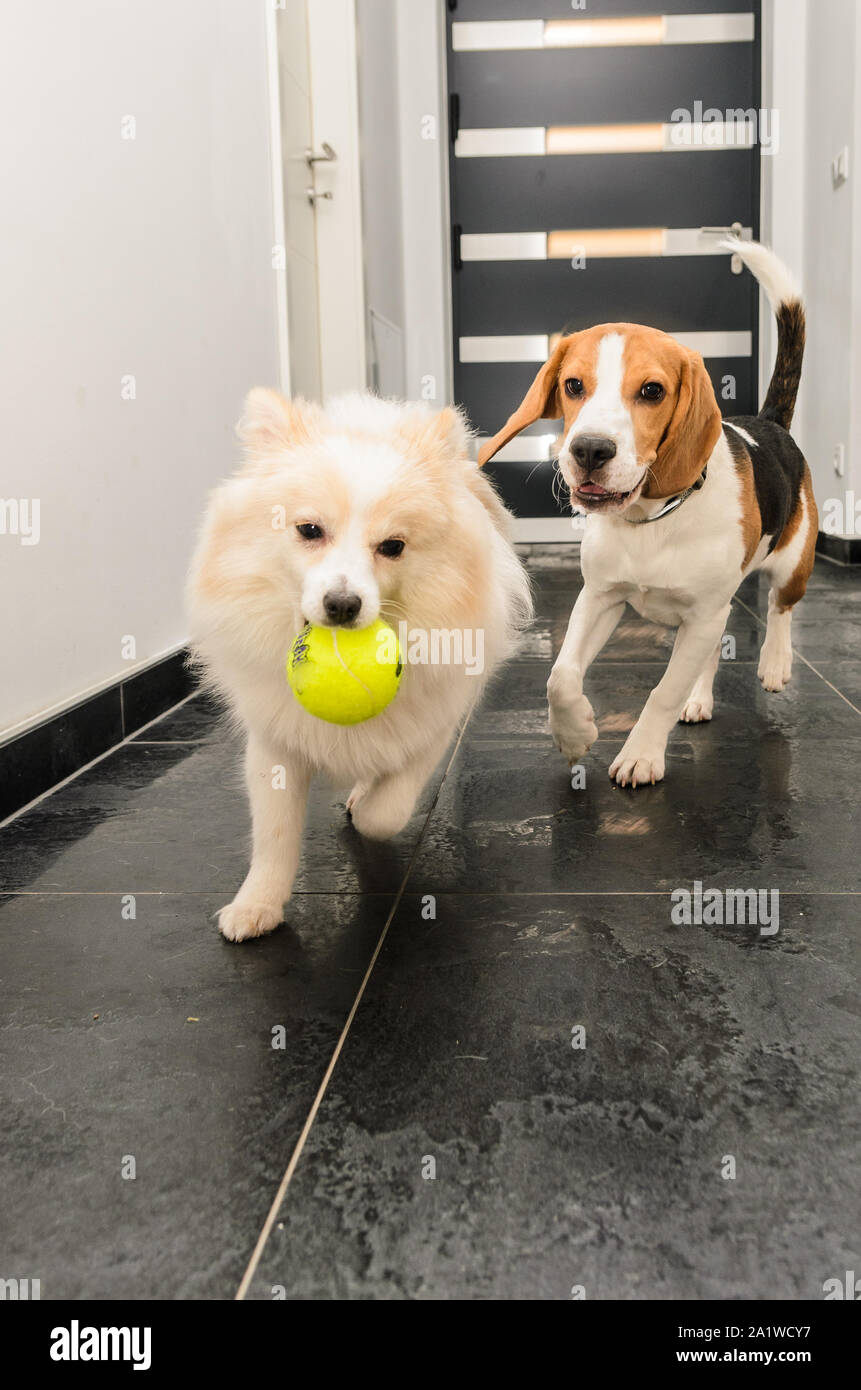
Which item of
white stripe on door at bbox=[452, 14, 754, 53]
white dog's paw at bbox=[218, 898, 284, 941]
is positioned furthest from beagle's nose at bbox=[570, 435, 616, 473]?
white stripe on door at bbox=[452, 14, 754, 53]

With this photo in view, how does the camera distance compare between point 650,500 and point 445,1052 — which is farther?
point 650,500

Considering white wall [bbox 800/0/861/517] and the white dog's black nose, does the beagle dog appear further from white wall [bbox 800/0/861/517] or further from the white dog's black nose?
white wall [bbox 800/0/861/517]

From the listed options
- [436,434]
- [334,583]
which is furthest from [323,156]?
[334,583]

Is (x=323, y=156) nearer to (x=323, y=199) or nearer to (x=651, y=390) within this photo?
(x=323, y=199)

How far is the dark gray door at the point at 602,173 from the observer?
6.67 metres

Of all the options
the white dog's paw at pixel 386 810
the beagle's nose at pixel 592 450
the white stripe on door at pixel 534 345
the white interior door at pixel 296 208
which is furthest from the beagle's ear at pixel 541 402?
the white stripe on door at pixel 534 345

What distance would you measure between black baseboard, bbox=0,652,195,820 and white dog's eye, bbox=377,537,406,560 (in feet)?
3.39

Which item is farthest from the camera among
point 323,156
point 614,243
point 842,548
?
point 614,243

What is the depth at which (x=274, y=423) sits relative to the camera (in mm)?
1605

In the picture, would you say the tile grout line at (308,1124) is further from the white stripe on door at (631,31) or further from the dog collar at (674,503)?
the white stripe on door at (631,31)

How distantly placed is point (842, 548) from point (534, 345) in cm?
231

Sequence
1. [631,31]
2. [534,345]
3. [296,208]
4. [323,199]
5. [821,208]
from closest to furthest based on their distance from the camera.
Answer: [296,208]
[323,199]
[821,208]
[631,31]
[534,345]

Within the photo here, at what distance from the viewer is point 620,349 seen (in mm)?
2043

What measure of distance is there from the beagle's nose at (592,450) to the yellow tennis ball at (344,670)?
65 centimetres
